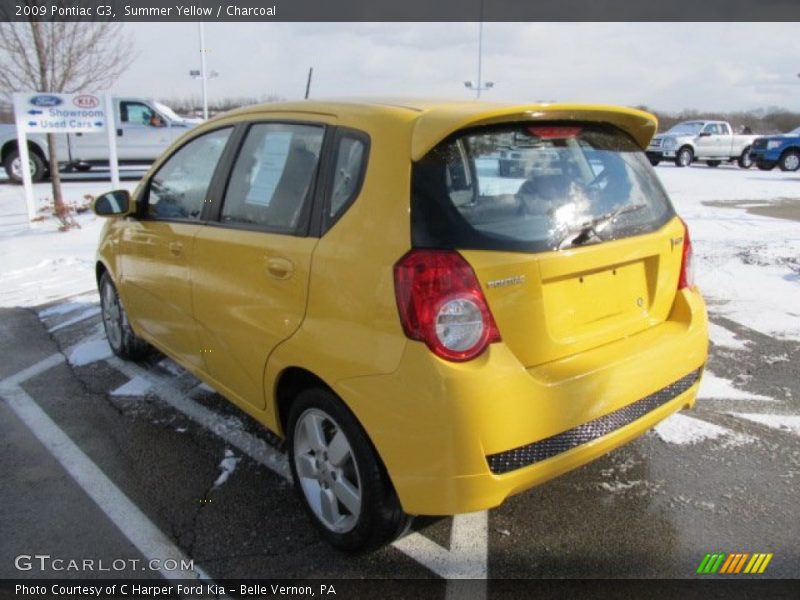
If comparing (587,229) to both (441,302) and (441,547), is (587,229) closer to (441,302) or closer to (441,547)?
(441,302)

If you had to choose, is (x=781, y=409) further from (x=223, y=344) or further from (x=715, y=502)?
(x=223, y=344)

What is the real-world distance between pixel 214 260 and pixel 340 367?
1095mm

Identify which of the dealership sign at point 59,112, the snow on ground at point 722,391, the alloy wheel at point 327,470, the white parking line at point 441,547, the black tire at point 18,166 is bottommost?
the white parking line at point 441,547

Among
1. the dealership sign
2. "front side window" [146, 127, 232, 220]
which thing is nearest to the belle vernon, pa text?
"front side window" [146, 127, 232, 220]

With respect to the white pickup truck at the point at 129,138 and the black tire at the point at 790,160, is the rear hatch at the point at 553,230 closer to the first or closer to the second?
the white pickup truck at the point at 129,138

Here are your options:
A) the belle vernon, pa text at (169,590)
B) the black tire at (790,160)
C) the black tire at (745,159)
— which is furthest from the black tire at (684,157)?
the belle vernon, pa text at (169,590)

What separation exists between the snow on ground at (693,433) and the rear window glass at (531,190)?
128 cm

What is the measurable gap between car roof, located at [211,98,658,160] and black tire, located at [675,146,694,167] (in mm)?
25036

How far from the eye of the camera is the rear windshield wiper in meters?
2.34

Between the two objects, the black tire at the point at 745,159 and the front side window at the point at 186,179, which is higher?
the front side window at the point at 186,179

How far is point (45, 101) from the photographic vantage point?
32.8 feet

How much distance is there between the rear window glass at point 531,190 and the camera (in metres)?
2.18

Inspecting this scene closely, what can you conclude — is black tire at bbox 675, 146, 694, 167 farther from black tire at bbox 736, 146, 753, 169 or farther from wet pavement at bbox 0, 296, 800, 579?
wet pavement at bbox 0, 296, 800, 579

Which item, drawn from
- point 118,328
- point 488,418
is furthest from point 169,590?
point 118,328
